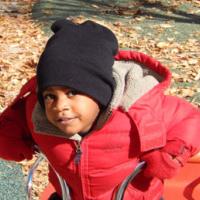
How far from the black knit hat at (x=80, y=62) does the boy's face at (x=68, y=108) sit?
26 mm

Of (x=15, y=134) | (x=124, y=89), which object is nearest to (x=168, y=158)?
(x=124, y=89)

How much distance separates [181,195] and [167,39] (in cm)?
345

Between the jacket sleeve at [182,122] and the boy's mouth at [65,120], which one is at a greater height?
the boy's mouth at [65,120]

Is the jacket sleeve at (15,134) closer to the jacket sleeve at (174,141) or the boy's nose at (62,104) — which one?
the boy's nose at (62,104)

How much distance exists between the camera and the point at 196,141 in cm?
177

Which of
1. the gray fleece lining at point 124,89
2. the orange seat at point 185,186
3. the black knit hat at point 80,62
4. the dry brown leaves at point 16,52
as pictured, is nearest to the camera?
the black knit hat at point 80,62

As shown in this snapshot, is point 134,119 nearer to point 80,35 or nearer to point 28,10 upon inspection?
point 80,35

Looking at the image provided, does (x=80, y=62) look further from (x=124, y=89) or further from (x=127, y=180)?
(x=127, y=180)

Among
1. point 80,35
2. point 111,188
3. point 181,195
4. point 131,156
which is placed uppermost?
point 80,35

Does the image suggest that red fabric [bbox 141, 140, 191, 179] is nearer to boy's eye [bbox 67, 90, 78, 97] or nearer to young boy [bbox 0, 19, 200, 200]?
young boy [bbox 0, 19, 200, 200]

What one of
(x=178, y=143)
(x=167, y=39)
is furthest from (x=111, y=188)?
(x=167, y=39)

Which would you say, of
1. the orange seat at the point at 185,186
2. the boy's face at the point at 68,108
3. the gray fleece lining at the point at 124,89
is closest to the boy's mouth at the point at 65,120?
the boy's face at the point at 68,108

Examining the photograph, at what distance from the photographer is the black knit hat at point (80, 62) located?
157 cm

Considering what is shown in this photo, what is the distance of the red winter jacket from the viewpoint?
171cm
